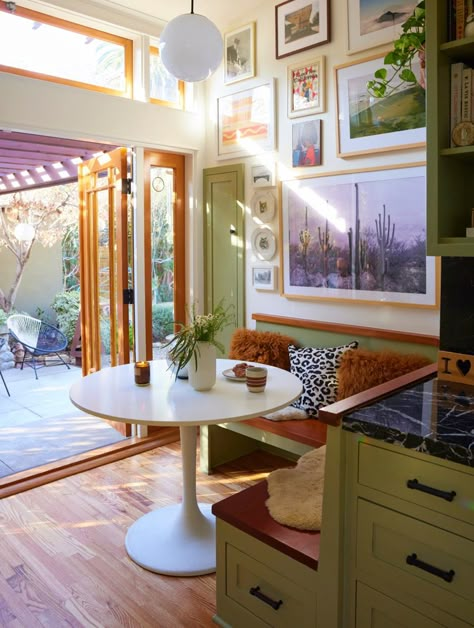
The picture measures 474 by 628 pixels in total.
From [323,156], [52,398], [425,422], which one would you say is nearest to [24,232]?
[52,398]

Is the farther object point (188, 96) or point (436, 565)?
point (188, 96)

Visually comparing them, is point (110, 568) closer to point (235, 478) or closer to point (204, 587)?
point (204, 587)

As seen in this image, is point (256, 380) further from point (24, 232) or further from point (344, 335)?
point (24, 232)

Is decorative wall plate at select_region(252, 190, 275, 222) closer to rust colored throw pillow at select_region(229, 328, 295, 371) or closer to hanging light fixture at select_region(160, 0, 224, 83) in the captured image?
rust colored throw pillow at select_region(229, 328, 295, 371)

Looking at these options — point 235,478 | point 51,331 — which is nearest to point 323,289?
point 235,478

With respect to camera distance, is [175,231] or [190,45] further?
[175,231]

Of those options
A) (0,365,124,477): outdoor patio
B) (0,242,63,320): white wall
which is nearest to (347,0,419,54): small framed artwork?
(0,365,124,477): outdoor patio

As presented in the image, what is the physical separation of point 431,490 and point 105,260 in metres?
3.09

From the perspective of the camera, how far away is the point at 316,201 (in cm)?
326

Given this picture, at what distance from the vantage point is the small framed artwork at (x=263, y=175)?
351 centimetres

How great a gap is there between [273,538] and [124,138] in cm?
277

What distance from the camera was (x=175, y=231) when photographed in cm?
405

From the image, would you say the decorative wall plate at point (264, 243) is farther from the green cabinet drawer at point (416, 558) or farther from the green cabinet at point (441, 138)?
the green cabinet drawer at point (416, 558)

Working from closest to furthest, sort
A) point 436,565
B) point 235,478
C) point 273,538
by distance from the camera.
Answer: point 436,565, point 273,538, point 235,478
